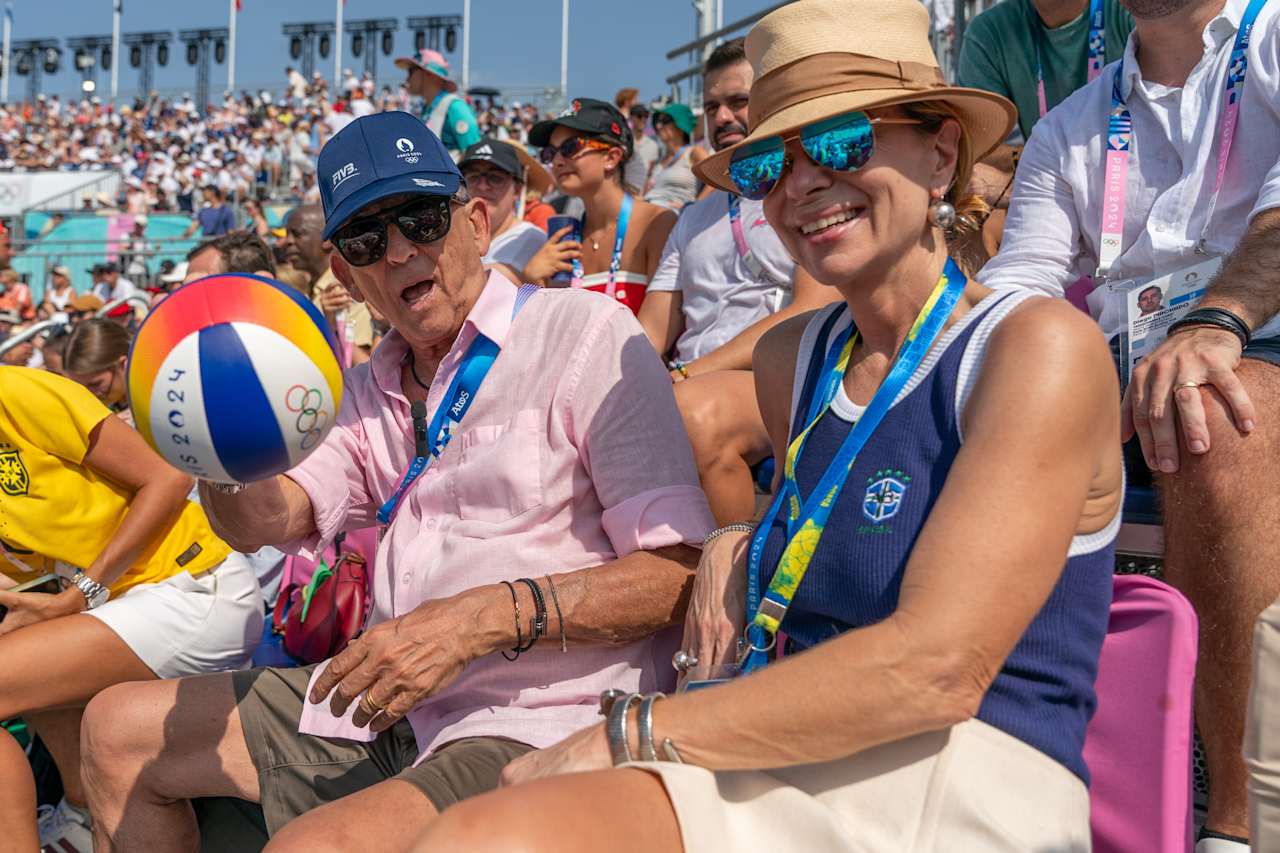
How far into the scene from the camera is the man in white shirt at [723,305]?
3.36m

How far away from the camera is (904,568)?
185 cm

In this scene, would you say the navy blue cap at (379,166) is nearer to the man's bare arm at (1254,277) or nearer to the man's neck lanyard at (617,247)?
the man's bare arm at (1254,277)

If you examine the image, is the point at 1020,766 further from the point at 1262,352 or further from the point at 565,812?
the point at 1262,352

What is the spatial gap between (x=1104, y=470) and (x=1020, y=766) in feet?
1.56

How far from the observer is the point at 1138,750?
208 cm

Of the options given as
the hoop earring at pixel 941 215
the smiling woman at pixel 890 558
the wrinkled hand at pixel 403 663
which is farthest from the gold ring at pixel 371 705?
the hoop earring at pixel 941 215

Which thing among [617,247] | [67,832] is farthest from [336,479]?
[617,247]

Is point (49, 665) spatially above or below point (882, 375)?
below

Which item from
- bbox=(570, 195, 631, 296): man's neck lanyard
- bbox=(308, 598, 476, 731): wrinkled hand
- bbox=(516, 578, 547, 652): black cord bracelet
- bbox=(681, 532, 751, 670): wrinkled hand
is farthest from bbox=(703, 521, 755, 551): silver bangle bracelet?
bbox=(570, 195, 631, 296): man's neck lanyard

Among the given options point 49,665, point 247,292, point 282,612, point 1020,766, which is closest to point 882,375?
point 1020,766

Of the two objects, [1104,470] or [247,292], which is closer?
[1104,470]

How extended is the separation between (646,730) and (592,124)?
446cm

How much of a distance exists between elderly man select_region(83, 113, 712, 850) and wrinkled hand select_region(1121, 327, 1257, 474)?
0.95 metres

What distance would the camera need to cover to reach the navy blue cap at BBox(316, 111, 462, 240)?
2748mm
